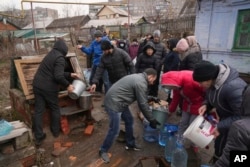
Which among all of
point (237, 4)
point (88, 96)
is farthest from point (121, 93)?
point (237, 4)

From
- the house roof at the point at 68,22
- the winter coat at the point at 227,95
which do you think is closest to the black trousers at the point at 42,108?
the winter coat at the point at 227,95

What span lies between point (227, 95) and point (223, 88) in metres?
0.08

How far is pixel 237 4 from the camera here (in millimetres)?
7184

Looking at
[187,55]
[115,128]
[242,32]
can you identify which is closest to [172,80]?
[115,128]

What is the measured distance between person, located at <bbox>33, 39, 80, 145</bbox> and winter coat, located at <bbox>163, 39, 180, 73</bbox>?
8.74ft

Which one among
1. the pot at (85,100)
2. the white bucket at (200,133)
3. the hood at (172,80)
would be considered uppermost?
the hood at (172,80)

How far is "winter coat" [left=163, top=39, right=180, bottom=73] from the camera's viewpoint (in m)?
5.24

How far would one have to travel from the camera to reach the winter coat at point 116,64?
4535 millimetres

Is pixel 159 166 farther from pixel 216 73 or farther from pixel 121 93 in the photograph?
pixel 216 73

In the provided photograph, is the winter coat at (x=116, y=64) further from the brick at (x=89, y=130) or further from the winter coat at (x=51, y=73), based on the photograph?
the brick at (x=89, y=130)

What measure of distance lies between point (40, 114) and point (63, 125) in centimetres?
63

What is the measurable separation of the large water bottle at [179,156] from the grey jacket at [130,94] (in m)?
0.66

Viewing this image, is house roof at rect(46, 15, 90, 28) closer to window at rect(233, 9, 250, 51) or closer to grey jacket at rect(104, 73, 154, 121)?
Answer: window at rect(233, 9, 250, 51)

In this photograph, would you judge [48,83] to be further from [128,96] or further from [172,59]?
[172,59]
